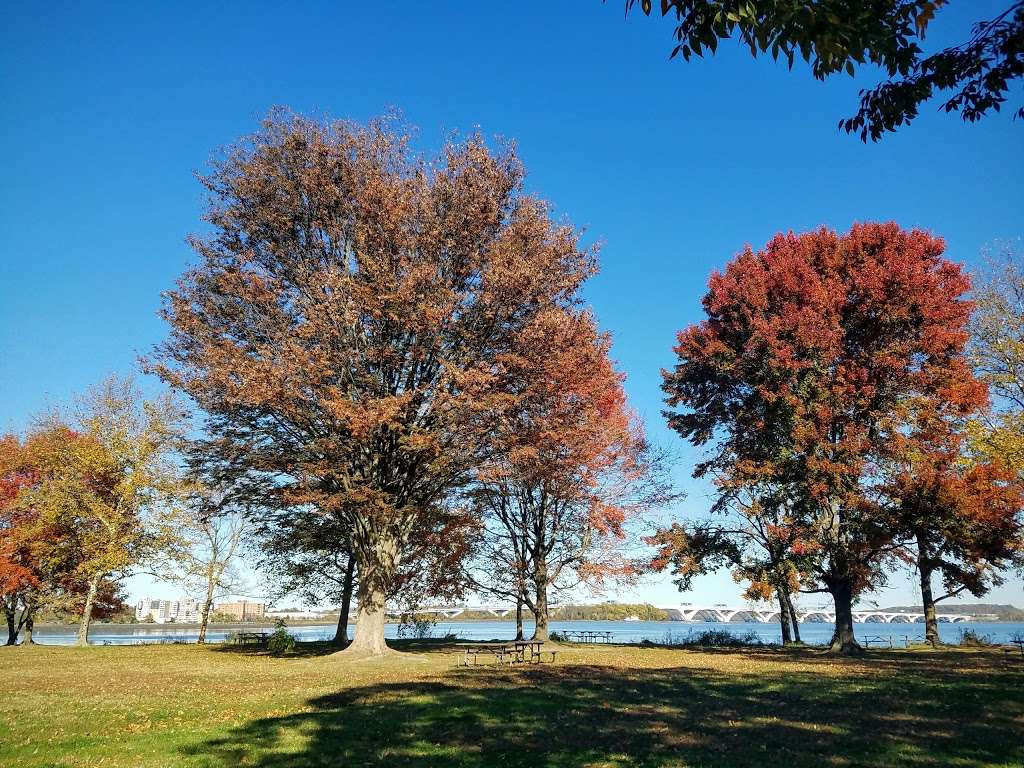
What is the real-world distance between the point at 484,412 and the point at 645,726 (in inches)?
530

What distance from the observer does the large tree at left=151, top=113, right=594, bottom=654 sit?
21.8 m

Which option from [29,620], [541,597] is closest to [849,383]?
[541,597]

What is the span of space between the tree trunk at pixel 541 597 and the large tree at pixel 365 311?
39.5 ft

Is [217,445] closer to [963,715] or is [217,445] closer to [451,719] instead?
[451,719]

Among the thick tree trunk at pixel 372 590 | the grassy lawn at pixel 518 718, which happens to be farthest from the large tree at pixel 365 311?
the grassy lawn at pixel 518 718

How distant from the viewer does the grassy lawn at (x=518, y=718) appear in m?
8.30

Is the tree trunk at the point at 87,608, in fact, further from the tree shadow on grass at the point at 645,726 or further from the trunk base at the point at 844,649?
the trunk base at the point at 844,649

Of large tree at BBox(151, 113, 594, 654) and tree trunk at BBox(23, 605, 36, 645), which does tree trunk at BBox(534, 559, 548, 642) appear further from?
tree trunk at BBox(23, 605, 36, 645)

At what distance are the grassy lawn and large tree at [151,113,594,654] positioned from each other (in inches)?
286

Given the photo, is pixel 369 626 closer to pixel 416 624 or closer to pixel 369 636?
pixel 369 636

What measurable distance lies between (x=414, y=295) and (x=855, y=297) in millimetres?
21254

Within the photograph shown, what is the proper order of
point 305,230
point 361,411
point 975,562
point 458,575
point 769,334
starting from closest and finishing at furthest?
→ point 361,411 < point 305,230 < point 975,562 < point 769,334 < point 458,575

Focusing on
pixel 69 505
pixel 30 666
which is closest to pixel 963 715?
pixel 30 666

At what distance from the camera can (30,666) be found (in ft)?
74.4
